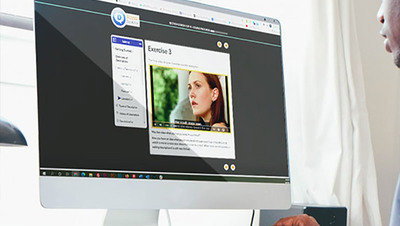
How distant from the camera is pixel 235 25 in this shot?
1302mm

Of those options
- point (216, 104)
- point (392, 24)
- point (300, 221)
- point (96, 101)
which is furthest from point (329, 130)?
point (392, 24)

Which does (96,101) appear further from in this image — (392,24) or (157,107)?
(392,24)

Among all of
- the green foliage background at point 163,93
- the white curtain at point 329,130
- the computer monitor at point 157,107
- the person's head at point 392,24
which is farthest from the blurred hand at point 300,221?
the person's head at point 392,24

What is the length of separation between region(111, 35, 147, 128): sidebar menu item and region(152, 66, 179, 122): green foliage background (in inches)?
1.0

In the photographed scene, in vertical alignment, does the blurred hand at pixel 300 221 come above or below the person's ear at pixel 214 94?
below

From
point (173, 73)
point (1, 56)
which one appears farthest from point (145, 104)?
point (1, 56)

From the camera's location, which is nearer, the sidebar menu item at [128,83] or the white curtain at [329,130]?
the sidebar menu item at [128,83]

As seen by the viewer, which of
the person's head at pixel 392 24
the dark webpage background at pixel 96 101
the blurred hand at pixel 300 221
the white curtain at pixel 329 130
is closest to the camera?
the person's head at pixel 392 24

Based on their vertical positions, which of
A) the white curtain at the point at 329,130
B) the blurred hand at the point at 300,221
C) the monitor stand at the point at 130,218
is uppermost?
the white curtain at the point at 329,130

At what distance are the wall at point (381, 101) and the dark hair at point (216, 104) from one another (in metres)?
0.99

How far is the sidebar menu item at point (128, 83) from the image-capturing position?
3.65ft

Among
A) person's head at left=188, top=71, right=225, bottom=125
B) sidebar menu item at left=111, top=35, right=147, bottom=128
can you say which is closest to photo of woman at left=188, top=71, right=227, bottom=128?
person's head at left=188, top=71, right=225, bottom=125

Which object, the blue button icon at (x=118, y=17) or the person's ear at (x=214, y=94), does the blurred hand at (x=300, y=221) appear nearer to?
the person's ear at (x=214, y=94)

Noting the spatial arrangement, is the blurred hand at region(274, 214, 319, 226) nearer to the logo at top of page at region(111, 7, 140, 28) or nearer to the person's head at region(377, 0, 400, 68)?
the logo at top of page at region(111, 7, 140, 28)
